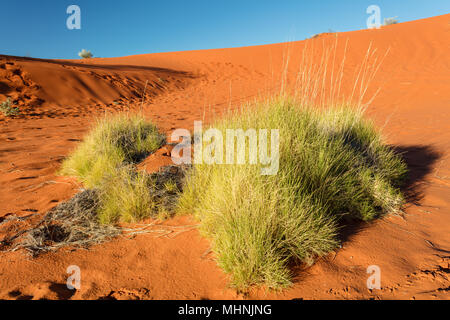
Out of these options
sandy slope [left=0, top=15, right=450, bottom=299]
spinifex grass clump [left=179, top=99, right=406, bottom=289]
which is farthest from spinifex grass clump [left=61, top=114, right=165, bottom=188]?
spinifex grass clump [left=179, top=99, right=406, bottom=289]

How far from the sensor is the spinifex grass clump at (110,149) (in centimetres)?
312

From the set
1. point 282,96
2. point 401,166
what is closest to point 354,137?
point 401,166

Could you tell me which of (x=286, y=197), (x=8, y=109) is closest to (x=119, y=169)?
(x=286, y=197)

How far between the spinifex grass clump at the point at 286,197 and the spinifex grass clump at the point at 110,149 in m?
1.20

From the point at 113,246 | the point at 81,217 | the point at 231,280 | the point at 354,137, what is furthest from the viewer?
the point at 354,137

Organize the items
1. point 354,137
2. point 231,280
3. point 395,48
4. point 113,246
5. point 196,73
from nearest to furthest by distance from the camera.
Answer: point 231,280 < point 113,246 < point 354,137 < point 395,48 < point 196,73

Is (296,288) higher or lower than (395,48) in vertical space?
lower

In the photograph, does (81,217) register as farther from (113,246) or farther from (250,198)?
(250,198)

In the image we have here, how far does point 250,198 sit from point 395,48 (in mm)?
18952

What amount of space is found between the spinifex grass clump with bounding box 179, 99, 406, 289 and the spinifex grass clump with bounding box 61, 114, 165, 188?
1.20 metres

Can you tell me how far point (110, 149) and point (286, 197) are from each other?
259 centimetres

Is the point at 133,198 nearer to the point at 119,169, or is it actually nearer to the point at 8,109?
the point at 119,169

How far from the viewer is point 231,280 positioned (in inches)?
64.7

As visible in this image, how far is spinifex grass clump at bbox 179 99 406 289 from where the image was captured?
168 centimetres
